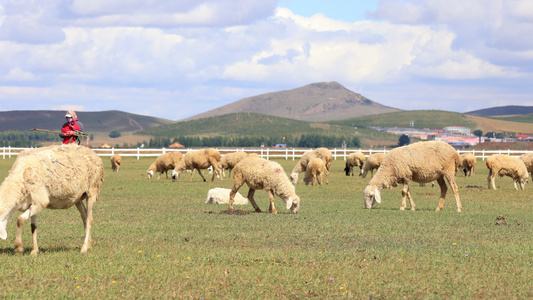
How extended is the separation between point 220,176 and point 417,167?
17.9 m

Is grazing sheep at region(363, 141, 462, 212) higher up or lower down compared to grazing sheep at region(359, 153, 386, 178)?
higher up

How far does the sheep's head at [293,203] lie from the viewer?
18.0m

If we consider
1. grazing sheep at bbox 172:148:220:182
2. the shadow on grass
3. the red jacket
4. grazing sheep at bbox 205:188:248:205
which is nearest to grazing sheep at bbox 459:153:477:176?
grazing sheep at bbox 172:148:220:182

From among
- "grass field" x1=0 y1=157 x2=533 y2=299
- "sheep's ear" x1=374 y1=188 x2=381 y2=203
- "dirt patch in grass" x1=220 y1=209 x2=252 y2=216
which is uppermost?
"sheep's ear" x1=374 y1=188 x2=381 y2=203

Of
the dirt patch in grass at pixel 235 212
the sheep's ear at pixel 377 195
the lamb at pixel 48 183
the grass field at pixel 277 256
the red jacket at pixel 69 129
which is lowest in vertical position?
the dirt patch in grass at pixel 235 212

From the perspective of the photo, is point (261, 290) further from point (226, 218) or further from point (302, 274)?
point (226, 218)

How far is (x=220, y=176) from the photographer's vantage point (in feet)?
117

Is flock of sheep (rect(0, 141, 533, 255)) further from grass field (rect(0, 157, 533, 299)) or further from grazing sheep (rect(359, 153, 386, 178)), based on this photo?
grass field (rect(0, 157, 533, 299))

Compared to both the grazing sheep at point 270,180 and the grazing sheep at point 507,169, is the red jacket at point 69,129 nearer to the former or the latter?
the grazing sheep at point 270,180

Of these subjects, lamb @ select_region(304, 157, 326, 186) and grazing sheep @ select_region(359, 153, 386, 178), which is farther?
grazing sheep @ select_region(359, 153, 386, 178)

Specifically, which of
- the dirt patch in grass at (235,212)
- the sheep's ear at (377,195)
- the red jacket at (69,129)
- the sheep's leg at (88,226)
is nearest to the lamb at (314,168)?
the sheep's ear at (377,195)

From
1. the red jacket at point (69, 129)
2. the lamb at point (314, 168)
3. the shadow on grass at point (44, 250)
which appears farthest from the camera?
the lamb at point (314, 168)

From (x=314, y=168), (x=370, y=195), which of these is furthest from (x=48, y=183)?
(x=314, y=168)

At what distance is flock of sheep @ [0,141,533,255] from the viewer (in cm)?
1060
